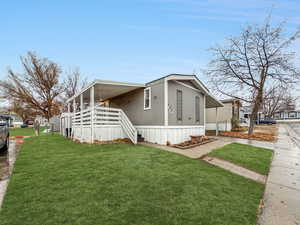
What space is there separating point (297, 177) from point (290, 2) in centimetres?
1090

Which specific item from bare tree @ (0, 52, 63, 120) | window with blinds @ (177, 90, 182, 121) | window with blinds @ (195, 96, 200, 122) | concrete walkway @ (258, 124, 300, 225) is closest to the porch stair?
window with blinds @ (177, 90, 182, 121)

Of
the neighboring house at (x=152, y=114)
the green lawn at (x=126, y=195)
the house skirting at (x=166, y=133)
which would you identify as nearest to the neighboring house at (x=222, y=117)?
the neighboring house at (x=152, y=114)

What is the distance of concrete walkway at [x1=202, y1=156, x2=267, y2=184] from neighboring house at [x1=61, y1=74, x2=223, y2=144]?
10.0 feet

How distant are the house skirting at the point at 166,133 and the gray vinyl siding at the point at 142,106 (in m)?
0.32

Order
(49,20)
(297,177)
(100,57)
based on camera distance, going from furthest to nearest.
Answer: (100,57) → (49,20) → (297,177)

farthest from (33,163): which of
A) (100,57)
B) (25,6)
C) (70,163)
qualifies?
(100,57)

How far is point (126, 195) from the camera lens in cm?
285

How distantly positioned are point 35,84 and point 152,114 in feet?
65.5

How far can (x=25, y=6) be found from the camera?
10.1 m

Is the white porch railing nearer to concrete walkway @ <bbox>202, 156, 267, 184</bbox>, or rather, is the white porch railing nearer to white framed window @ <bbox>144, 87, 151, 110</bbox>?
white framed window @ <bbox>144, 87, 151, 110</bbox>

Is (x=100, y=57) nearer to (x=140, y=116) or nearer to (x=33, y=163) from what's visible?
(x=140, y=116)

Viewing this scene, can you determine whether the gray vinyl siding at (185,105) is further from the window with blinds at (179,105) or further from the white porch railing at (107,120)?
the white porch railing at (107,120)

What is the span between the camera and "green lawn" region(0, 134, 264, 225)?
2.21m

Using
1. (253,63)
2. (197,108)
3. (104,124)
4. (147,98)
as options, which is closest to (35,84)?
(104,124)
